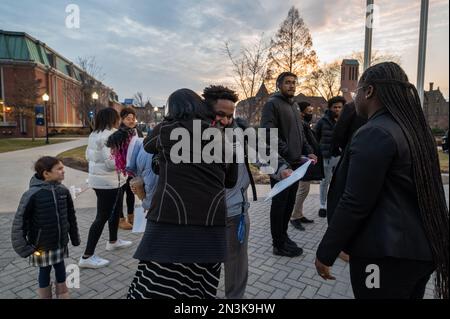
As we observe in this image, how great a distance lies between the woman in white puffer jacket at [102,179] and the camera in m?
3.68

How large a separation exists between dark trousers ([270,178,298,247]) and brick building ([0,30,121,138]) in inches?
1350

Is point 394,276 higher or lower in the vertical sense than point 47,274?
higher

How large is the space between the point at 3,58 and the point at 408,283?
4512 cm

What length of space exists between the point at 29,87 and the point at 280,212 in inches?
1388

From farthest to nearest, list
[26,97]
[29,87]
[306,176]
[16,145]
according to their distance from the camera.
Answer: [29,87] < [26,97] < [16,145] < [306,176]

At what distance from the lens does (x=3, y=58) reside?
3547 centimetres

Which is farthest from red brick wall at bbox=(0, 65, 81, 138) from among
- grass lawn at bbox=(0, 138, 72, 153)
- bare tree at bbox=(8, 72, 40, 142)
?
grass lawn at bbox=(0, 138, 72, 153)

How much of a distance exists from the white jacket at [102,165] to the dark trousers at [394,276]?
2.96 meters

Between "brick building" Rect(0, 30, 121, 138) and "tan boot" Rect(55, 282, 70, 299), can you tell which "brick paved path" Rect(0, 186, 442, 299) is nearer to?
"tan boot" Rect(55, 282, 70, 299)

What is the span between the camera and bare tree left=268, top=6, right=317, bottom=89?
17.2 metres

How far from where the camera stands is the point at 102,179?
372 centimetres

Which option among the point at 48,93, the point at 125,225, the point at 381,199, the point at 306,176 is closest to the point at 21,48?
the point at 48,93

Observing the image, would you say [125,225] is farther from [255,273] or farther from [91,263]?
[255,273]

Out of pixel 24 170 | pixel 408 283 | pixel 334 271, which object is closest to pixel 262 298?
pixel 334 271
